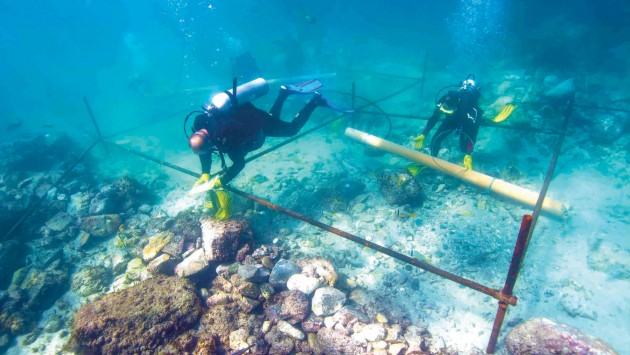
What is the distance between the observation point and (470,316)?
4023 millimetres

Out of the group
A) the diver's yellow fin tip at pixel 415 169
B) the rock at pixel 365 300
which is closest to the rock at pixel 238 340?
the rock at pixel 365 300

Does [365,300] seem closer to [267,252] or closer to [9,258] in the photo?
[267,252]

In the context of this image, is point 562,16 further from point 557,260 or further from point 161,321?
point 161,321

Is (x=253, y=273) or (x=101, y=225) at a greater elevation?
(x=253, y=273)

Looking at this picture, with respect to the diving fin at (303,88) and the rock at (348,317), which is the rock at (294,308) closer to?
the rock at (348,317)

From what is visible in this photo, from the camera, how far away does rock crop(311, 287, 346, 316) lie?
3.93 m

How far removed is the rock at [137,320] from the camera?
141 inches

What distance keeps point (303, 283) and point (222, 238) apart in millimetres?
1649

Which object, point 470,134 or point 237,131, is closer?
point 237,131

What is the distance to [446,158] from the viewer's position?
25.1 feet

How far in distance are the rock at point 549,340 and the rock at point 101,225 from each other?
8.14 m

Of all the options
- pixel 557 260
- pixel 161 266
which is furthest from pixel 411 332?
pixel 161 266

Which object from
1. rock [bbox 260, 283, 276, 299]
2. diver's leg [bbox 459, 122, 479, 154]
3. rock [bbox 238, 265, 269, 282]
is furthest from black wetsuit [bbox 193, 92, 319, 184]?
diver's leg [bbox 459, 122, 479, 154]

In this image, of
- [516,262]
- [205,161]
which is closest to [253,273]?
[205,161]
